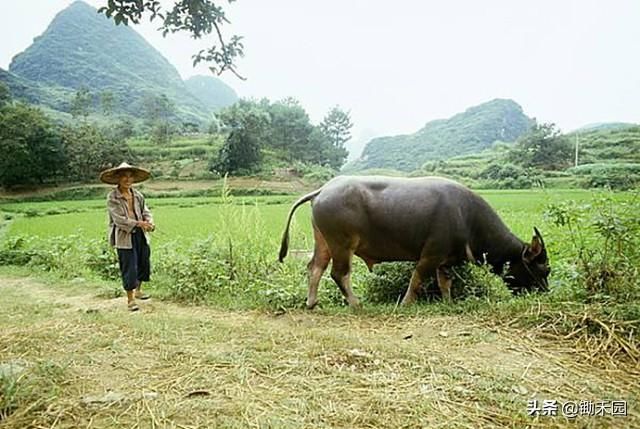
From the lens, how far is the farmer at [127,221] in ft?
14.8

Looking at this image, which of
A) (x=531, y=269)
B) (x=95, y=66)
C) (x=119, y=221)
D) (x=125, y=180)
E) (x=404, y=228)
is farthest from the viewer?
(x=95, y=66)

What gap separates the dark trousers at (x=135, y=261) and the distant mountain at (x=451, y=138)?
2907cm

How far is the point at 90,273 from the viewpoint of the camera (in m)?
6.84

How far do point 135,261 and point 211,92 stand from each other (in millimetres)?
97806

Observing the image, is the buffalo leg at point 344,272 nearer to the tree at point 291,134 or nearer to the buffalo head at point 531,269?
the buffalo head at point 531,269

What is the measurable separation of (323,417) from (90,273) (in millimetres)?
5970

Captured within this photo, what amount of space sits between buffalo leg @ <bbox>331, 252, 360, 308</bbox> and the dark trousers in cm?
201

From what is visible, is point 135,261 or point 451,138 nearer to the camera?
point 135,261

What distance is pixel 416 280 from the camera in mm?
4137

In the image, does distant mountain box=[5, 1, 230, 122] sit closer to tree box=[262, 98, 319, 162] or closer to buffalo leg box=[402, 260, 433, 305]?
tree box=[262, 98, 319, 162]

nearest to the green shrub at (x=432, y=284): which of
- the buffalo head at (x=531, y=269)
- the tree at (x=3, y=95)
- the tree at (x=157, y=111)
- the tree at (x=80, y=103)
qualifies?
the buffalo head at (x=531, y=269)

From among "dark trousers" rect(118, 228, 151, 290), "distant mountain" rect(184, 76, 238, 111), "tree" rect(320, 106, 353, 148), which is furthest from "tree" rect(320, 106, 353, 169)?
"distant mountain" rect(184, 76, 238, 111)

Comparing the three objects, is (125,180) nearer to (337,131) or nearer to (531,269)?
(531,269)

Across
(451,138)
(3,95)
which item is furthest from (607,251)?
(451,138)
